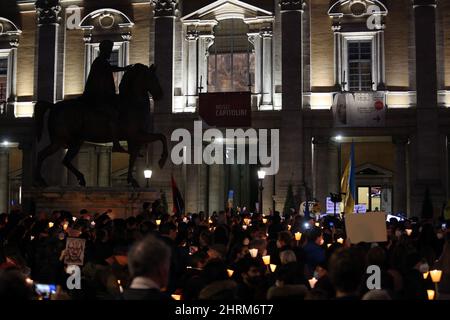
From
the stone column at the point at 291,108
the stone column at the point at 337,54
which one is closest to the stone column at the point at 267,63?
the stone column at the point at 291,108

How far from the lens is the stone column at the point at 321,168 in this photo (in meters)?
33.2

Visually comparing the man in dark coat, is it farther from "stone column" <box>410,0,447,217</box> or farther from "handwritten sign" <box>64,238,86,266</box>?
"stone column" <box>410,0,447,217</box>

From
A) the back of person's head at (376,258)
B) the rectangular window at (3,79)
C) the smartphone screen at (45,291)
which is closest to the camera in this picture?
the smartphone screen at (45,291)

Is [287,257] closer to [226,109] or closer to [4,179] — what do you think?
[226,109]

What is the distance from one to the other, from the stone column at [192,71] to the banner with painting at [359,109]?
6.87 m

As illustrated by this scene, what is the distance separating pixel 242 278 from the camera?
867 centimetres

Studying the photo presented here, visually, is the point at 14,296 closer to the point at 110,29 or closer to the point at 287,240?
the point at 287,240

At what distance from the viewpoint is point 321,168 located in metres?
33.6

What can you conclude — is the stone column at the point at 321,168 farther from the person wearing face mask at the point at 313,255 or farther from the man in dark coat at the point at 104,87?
the person wearing face mask at the point at 313,255

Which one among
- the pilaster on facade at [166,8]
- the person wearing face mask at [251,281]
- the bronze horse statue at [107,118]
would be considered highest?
the pilaster on facade at [166,8]

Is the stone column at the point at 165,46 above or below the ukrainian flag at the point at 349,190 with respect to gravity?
above

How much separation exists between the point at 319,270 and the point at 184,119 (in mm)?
25159
